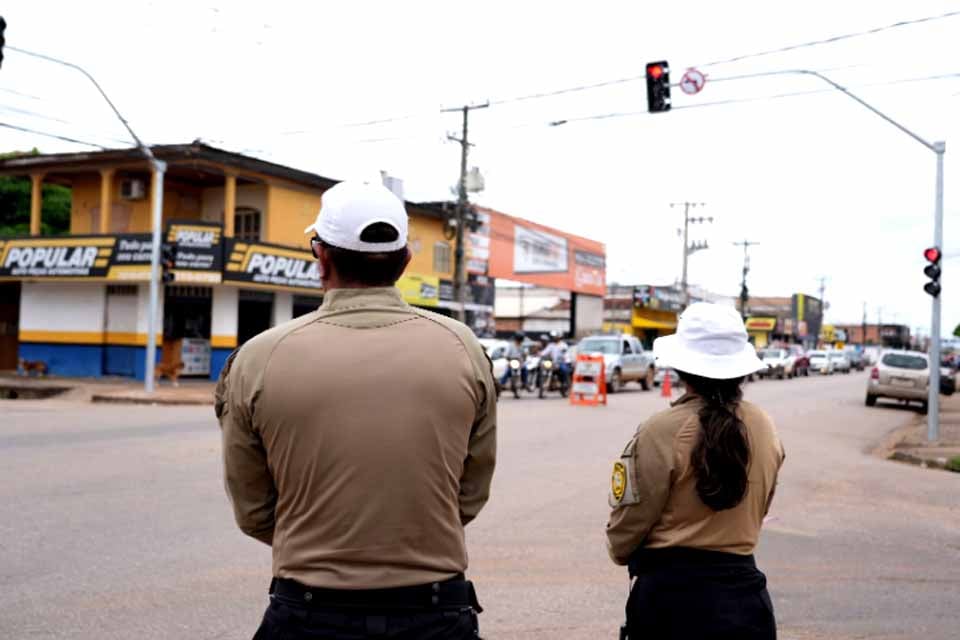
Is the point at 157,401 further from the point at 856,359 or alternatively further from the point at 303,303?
the point at 856,359

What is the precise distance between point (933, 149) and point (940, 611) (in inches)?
517

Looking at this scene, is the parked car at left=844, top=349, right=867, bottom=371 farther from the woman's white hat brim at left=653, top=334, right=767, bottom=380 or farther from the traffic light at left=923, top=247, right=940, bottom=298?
the woman's white hat brim at left=653, top=334, right=767, bottom=380

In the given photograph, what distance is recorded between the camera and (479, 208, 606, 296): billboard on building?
44.7 metres

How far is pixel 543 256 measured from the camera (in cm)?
4800

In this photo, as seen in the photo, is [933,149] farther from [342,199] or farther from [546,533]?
[342,199]

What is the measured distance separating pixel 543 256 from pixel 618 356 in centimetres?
1883

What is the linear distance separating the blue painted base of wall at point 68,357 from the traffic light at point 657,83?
1986 cm

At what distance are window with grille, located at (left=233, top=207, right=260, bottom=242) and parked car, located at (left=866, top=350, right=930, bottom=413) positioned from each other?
20.1m

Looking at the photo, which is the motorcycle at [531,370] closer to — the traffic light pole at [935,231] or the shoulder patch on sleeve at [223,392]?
the traffic light pole at [935,231]

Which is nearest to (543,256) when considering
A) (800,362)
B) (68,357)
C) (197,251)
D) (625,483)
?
(800,362)

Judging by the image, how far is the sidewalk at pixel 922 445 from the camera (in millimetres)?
14047

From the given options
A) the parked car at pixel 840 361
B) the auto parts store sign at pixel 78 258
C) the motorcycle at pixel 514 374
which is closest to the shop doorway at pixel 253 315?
the auto parts store sign at pixel 78 258

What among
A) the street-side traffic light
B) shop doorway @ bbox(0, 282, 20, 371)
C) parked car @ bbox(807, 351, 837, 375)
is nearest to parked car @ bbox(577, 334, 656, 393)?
the street-side traffic light

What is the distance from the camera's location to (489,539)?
7504mm
